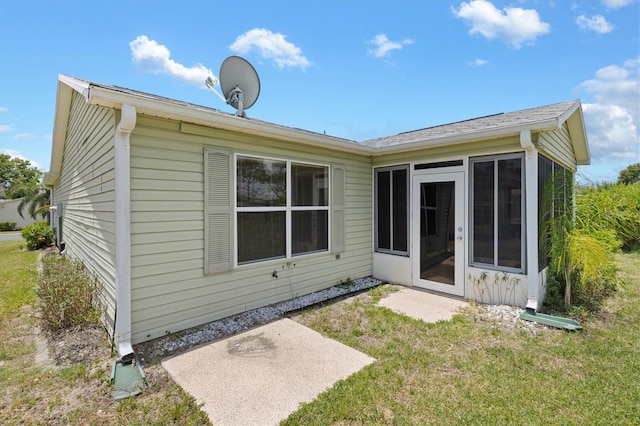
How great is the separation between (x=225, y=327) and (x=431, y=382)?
8.33ft

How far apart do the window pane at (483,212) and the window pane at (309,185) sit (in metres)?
2.51

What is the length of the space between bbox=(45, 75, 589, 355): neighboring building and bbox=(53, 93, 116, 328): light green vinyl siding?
0.04 metres

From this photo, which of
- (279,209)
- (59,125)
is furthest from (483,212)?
(59,125)

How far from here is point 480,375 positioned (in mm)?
2744

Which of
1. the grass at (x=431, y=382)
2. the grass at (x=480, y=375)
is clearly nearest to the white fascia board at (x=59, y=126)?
the grass at (x=431, y=382)

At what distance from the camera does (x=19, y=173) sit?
3506 centimetres

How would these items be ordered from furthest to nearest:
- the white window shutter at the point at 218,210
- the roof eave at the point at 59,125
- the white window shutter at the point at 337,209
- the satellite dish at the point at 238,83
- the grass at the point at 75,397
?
the roof eave at the point at 59,125, the white window shutter at the point at 337,209, the satellite dish at the point at 238,83, the white window shutter at the point at 218,210, the grass at the point at 75,397

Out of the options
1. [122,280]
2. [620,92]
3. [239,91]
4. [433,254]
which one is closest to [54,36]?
[239,91]

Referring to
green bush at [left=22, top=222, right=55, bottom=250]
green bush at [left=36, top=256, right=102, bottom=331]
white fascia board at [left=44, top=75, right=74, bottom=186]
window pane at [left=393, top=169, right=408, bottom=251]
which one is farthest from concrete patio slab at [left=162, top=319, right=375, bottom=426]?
green bush at [left=22, top=222, right=55, bottom=250]

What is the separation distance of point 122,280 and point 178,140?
67.2 inches

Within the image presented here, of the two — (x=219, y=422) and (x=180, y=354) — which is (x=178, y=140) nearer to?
(x=180, y=354)

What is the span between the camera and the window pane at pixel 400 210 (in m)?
5.72

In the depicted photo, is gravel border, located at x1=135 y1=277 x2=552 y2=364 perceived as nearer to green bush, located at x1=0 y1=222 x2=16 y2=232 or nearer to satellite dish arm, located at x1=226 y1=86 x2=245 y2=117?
satellite dish arm, located at x1=226 y1=86 x2=245 y2=117

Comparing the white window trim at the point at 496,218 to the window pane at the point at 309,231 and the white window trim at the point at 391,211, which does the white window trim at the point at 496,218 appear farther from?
the window pane at the point at 309,231
